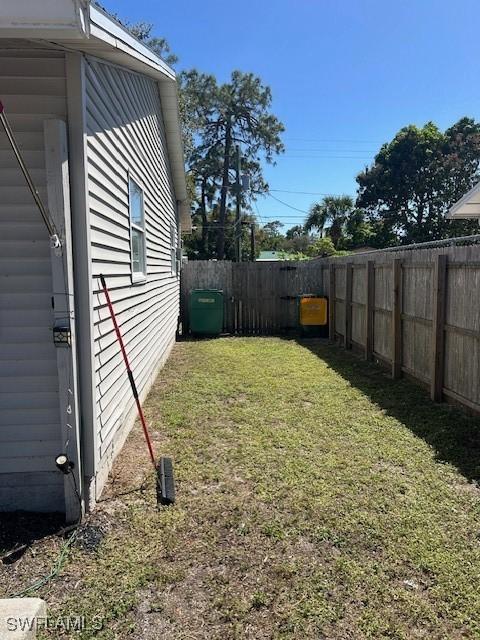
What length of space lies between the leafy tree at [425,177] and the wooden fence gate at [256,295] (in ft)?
73.1

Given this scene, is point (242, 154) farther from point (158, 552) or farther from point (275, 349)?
point (158, 552)

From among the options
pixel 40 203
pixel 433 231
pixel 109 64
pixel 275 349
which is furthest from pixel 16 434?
pixel 433 231

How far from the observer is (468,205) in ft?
38.7

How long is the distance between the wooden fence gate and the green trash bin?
3.07 feet

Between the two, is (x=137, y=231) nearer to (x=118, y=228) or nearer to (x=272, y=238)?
(x=118, y=228)

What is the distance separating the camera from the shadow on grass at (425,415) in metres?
4.07

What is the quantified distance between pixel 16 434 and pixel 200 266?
9860mm

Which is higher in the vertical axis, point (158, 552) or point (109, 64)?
point (109, 64)

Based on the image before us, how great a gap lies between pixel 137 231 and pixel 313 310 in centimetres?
645

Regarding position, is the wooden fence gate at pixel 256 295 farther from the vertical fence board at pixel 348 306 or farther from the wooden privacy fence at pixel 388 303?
the vertical fence board at pixel 348 306

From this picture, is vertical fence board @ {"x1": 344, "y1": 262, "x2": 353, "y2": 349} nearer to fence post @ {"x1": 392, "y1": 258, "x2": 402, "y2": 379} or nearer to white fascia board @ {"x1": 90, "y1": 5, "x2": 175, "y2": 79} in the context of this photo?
fence post @ {"x1": 392, "y1": 258, "x2": 402, "y2": 379}

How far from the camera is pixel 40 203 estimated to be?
107 inches

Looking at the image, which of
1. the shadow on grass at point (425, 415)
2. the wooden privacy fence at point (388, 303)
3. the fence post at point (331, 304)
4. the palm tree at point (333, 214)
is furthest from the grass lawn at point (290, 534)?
the palm tree at point (333, 214)
